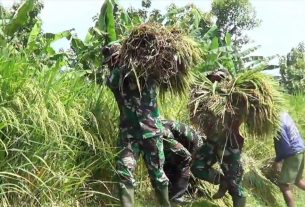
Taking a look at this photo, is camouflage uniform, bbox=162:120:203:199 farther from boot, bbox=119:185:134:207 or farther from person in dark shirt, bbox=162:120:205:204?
boot, bbox=119:185:134:207

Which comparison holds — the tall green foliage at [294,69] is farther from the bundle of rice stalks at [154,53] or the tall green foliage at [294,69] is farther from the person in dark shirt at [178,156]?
the bundle of rice stalks at [154,53]

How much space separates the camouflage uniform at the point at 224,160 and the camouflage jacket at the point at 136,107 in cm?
85

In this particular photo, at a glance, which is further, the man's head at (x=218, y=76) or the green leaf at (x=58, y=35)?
the green leaf at (x=58, y=35)

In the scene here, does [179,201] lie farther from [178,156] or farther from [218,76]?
[218,76]

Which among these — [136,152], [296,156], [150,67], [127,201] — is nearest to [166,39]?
[150,67]

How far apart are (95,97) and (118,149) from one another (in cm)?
75

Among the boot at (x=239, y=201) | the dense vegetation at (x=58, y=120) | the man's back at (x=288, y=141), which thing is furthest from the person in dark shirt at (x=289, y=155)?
the boot at (x=239, y=201)

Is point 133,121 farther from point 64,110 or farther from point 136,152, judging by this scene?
point 64,110

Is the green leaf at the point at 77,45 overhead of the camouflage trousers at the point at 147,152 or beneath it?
overhead

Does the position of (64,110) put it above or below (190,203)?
above

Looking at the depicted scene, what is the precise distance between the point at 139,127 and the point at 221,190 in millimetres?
1347

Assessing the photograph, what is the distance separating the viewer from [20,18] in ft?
17.2

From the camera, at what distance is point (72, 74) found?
5.09 metres

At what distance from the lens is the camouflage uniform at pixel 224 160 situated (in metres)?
5.11
